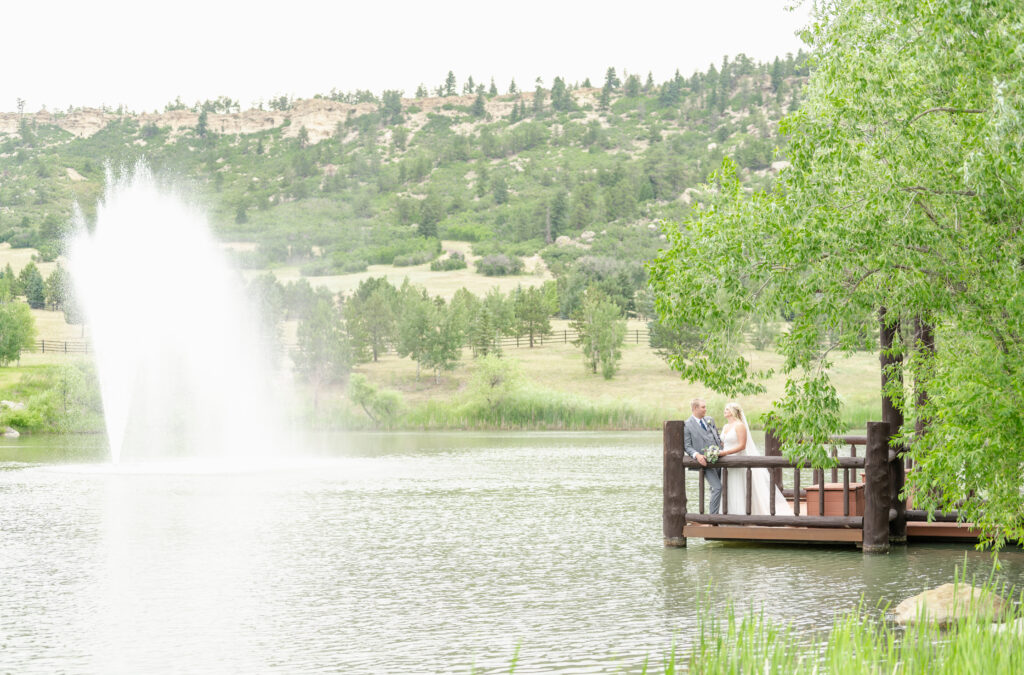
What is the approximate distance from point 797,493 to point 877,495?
113cm

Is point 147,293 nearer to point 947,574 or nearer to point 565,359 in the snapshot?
point 947,574

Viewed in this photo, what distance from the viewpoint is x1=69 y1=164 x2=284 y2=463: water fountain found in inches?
1779

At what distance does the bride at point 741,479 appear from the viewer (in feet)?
57.1

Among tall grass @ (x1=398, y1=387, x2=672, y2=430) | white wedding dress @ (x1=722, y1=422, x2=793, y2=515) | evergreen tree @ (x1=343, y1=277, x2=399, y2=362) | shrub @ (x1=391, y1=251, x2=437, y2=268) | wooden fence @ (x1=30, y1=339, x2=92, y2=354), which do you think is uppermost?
shrub @ (x1=391, y1=251, x2=437, y2=268)

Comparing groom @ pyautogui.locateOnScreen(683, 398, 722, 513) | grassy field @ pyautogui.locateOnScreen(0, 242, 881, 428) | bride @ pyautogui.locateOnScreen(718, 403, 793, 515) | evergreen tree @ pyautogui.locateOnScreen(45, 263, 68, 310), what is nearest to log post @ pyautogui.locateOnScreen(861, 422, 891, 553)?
bride @ pyautogui.locateOnScreen(718, 403, 793, 515)

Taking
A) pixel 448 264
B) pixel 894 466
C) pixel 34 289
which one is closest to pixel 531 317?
pixel 34 289

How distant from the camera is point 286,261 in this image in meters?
169

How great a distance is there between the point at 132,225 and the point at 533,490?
81.0ft

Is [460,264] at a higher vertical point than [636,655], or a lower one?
higher

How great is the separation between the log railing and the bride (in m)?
0.10

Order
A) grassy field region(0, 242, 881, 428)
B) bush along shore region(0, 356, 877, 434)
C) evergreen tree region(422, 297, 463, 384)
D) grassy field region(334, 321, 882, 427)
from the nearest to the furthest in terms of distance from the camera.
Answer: bush along shore region(0, 356, 877, 434)
grassy field region(0, 242, 881, 428)
grassy field region(334, 321, 882, 427)
evergreen tree region(422, 297, 463, 384)

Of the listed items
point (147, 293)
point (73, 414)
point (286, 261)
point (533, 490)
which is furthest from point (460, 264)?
point (533, 490)

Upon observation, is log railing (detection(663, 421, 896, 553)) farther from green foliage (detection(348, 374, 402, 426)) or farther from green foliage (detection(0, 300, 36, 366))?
green foliage (detection(0, 300, 36, 366))

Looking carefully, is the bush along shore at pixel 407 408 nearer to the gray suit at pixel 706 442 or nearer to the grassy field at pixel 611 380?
the grassy field at pixel 611 380
